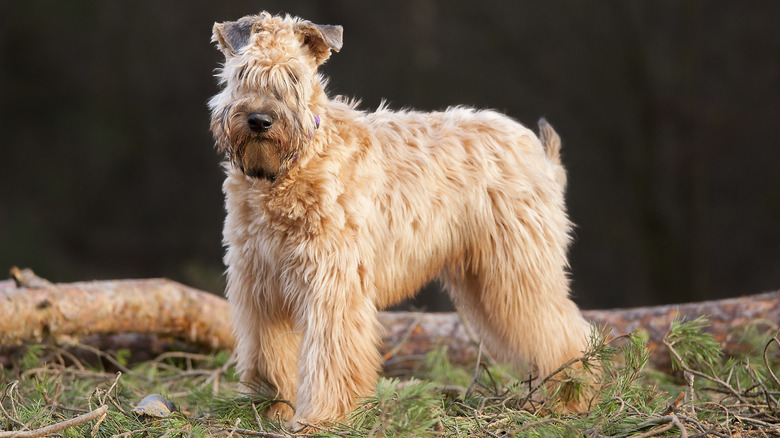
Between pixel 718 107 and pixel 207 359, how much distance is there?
7.31 m

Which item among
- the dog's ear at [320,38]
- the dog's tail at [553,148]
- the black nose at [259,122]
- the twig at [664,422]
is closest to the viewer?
the twig at [664,422]

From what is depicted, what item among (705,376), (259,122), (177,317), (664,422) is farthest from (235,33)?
(705,376)

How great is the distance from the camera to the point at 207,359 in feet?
18.3

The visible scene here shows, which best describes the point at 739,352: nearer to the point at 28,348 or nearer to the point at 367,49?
the point at 28,348

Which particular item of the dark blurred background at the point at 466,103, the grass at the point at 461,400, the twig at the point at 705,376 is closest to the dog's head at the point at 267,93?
the grass at the point at 461,400

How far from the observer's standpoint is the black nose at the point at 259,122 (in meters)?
3.64

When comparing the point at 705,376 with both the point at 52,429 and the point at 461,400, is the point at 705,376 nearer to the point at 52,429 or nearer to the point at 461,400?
the point at 461,400

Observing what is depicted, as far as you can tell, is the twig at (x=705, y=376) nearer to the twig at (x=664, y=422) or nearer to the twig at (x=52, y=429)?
the twig at (x=664, y=422)

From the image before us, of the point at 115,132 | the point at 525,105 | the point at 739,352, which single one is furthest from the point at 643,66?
the point at 115,132

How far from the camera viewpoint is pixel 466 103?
10.4 meters

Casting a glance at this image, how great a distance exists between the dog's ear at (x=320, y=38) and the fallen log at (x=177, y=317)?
2.15m

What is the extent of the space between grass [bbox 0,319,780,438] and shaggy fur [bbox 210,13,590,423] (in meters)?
0.28

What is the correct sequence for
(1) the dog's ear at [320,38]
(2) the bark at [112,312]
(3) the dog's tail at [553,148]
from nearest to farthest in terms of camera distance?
(1) the dog's ear at [320,38]
(3) the dog's tail at [553,148]
(2) the bark at [112,312]

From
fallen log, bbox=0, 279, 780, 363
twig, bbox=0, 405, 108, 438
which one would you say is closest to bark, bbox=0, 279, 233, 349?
fallen log, bbox=0, 279, 780, 363
